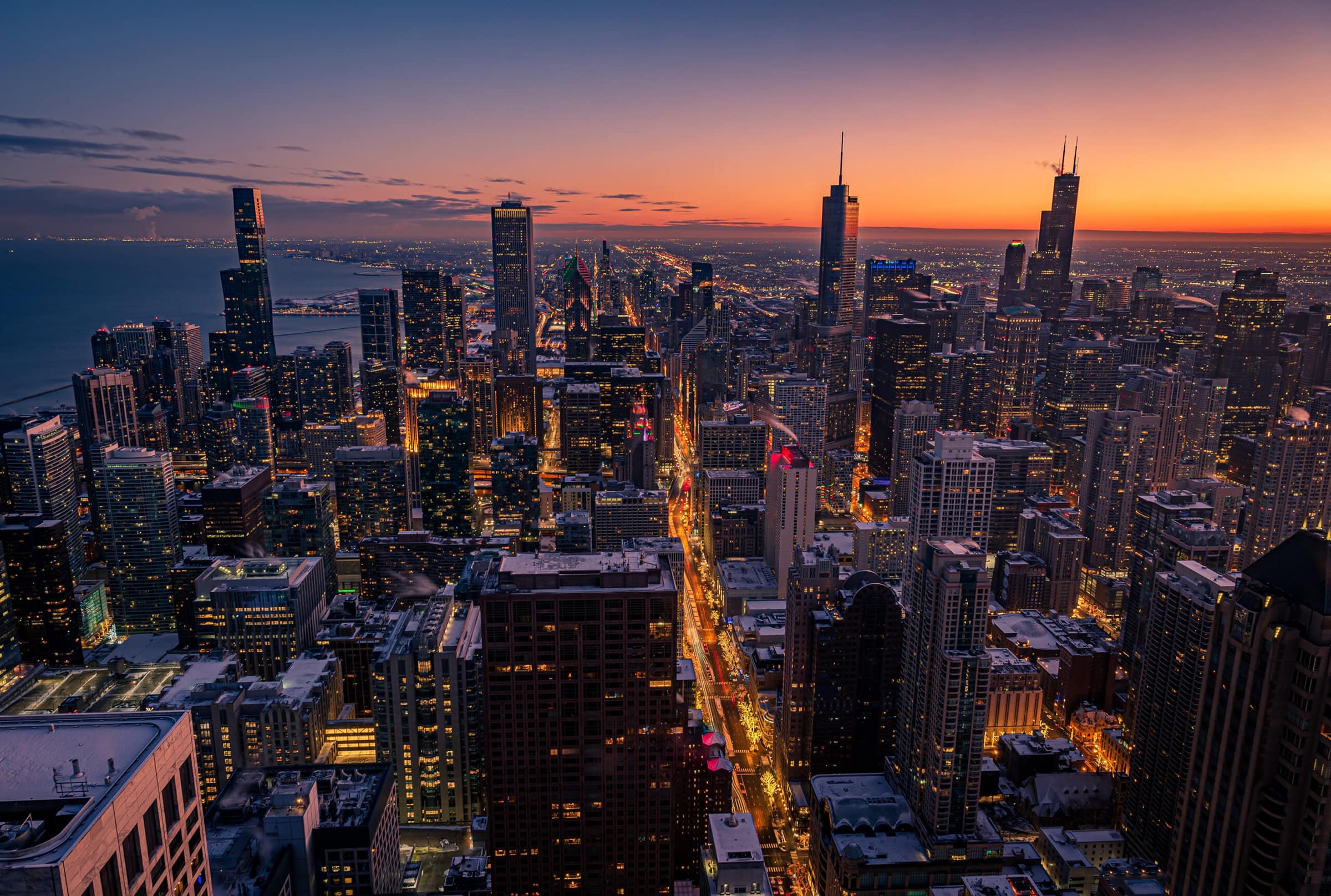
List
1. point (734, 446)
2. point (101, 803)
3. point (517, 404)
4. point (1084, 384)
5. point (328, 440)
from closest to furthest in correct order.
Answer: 1. point (101, 803)
2. point (734, 446)
3. point (328, 440)
4. point (1084, 384)
5. point (517, 404)

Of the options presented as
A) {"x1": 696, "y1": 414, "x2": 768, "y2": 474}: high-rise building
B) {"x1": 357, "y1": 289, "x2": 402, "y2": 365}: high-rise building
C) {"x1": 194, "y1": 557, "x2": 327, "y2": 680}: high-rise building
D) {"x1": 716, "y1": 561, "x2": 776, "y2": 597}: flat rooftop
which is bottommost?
{"x1": 716, "y1": 561, "x2": 776, "y2": 597}: flat rooftop

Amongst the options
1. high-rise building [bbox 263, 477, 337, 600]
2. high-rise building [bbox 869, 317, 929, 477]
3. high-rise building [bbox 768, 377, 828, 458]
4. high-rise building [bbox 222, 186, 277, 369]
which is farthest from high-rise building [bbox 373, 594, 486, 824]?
high-rise building [bbox 222, 186, 277, 369]

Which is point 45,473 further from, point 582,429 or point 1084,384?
point 1084,384

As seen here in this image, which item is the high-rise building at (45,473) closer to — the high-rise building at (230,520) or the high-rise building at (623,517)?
the high-rise building at (230,520)

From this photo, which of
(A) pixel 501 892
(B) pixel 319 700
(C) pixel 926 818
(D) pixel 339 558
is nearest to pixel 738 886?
(A) pixel 501 892

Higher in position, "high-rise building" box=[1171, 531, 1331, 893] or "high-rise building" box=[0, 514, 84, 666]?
"high-rise building" box=[1171, 531, 1331, 893]

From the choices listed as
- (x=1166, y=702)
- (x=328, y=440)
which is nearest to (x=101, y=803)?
(x=1166, y=702)

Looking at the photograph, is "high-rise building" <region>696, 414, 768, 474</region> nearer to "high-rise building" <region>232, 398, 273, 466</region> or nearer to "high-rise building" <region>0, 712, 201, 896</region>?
"high-rise building" <region>232, 398, 273, 466</region>
